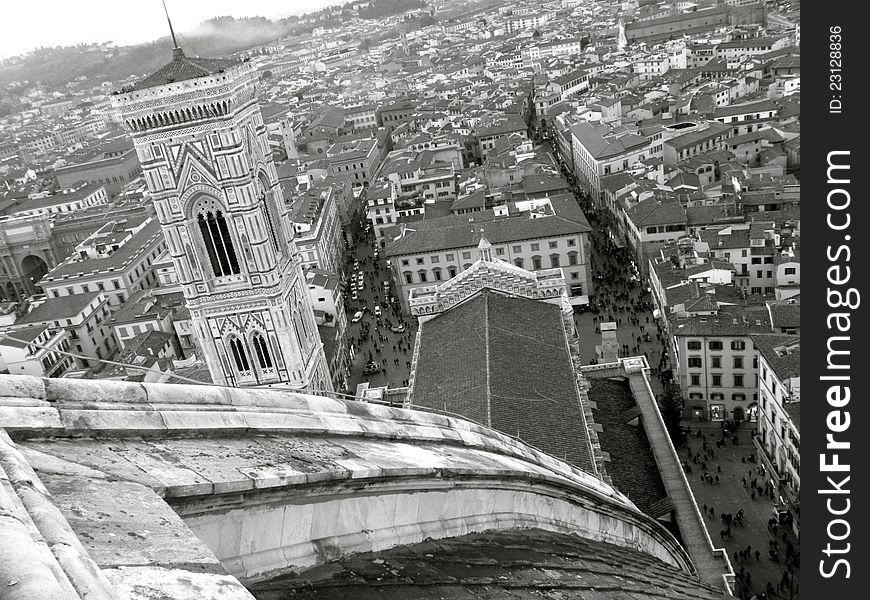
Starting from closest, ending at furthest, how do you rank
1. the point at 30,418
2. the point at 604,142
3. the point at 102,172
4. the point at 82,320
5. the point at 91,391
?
the point at 30,418, the point at 91,391, the point at 82,320, the point at 604,142, the point at 102,172

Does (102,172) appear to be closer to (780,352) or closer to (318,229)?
(318,229)

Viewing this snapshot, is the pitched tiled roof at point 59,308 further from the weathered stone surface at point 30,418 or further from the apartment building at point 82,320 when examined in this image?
the weathered stone surface at point 30,418

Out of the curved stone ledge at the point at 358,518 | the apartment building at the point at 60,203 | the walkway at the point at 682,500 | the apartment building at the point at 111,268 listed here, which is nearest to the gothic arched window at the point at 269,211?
the walkway at the point at 682,500

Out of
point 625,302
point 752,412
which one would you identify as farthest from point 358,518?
point 625,302

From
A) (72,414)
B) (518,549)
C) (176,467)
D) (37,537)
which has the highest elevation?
(37,537)

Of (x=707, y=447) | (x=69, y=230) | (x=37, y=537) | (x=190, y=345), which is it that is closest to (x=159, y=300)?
(x=190, y=345)

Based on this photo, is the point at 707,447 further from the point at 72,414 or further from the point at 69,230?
the point at 69,230

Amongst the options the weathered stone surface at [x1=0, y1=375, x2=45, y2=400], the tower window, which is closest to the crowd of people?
the tower window
